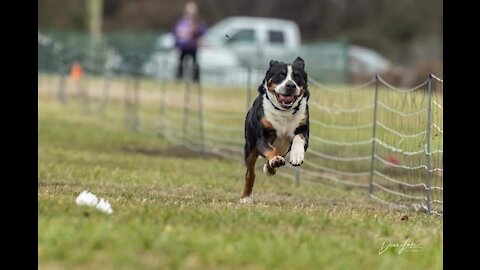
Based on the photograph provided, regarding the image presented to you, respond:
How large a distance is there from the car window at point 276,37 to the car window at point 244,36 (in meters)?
1.44

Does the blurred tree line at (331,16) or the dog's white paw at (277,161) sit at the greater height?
the dog's white paw at (277,161)

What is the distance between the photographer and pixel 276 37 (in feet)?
139

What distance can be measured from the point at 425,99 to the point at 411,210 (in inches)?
67.8

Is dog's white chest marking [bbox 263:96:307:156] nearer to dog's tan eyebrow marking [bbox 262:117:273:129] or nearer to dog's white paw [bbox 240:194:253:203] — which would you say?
dog's tan eyebrow marking [bbox 262:117:273:129]

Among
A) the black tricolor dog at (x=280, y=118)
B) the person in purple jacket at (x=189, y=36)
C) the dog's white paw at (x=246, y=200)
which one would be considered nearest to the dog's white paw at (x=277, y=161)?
the black tricolor dog at (x=280, y=118)

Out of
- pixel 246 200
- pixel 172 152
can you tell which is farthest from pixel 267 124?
pixel 172 152

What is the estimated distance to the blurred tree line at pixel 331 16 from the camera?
189 feet

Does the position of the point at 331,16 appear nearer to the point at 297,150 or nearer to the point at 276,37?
the point at 276,37

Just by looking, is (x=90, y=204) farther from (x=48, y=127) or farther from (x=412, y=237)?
(x=48, y=127)

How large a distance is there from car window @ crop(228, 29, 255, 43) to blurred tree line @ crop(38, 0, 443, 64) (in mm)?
16743

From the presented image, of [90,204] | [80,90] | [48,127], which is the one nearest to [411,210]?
[90,204]

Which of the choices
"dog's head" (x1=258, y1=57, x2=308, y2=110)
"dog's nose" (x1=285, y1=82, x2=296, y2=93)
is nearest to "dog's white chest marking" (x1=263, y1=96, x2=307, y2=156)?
"dog's head" (x1=258, y1=57, x2=308, y2=110)

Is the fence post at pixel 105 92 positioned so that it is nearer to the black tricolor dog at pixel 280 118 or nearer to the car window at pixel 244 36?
the car window at pixel 244 36
